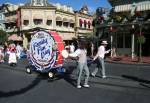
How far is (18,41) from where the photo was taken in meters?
55.7

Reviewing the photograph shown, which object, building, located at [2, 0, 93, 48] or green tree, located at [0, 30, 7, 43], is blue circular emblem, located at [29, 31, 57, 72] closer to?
building, located at [2, 0, 93, 48]

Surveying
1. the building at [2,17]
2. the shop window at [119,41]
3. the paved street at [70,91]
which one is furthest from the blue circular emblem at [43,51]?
the building at [2,17]

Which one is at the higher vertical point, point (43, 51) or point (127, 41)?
point (127, 41)

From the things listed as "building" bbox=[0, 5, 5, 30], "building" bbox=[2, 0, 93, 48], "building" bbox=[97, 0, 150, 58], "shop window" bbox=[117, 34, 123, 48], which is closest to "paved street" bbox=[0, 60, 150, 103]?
"building" bbox=[97, 0, 150, 58]

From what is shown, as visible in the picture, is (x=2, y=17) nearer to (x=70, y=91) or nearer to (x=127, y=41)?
(x=127, y=41)

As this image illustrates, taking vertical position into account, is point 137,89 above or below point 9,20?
below

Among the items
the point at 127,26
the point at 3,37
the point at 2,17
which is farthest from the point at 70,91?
the point at 2,17

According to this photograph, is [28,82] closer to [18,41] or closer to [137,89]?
[137,89]

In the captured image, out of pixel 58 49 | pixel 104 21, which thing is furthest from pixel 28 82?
pixel 104 21

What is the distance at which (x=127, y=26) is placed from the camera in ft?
109

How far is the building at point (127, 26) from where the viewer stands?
3149 cm

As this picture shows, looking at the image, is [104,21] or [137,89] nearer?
[137,89]

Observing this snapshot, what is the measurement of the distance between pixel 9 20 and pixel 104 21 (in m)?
27.2

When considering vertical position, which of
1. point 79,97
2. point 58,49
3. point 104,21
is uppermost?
point 104,21
